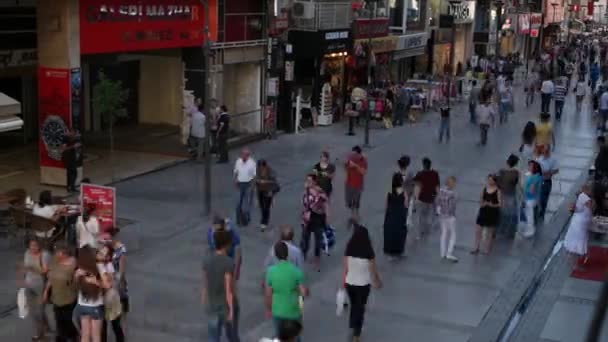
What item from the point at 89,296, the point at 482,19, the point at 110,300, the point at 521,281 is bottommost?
the point at 521,281

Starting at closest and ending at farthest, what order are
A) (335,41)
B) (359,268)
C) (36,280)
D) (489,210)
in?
1. (36,280)
2. (359,268)
3. (489,210)
4. (335,41)

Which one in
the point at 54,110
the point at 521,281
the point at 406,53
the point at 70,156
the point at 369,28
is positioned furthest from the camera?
the point at 406,53

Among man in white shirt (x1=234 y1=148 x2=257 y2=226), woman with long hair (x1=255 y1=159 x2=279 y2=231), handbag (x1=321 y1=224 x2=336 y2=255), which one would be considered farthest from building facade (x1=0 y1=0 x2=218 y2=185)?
handbag (x1=321 y1=224 x2=336 y2=255)

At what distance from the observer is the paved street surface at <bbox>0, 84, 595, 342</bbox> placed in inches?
446

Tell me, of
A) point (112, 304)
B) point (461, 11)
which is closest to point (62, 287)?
point (112, 304)

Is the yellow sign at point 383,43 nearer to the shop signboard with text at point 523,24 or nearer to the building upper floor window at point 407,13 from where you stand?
the building upper floor window at point 407,13

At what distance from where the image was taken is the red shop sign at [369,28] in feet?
105

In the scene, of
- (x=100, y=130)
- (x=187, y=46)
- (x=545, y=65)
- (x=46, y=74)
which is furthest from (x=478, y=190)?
(x=545, y=65)

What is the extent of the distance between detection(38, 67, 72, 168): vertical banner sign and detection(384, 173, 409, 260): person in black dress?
7.82m

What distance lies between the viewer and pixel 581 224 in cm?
1418

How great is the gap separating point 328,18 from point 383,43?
606 centimetres

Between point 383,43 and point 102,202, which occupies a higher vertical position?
point 383,43

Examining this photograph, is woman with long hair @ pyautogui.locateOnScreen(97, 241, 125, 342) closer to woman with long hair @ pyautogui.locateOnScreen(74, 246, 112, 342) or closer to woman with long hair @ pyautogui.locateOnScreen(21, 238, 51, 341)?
woman with long hair @ pyautogui.locateOnScreen(74, 246, 112, 342)

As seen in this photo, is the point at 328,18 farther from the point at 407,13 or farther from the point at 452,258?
the point at 452,258
